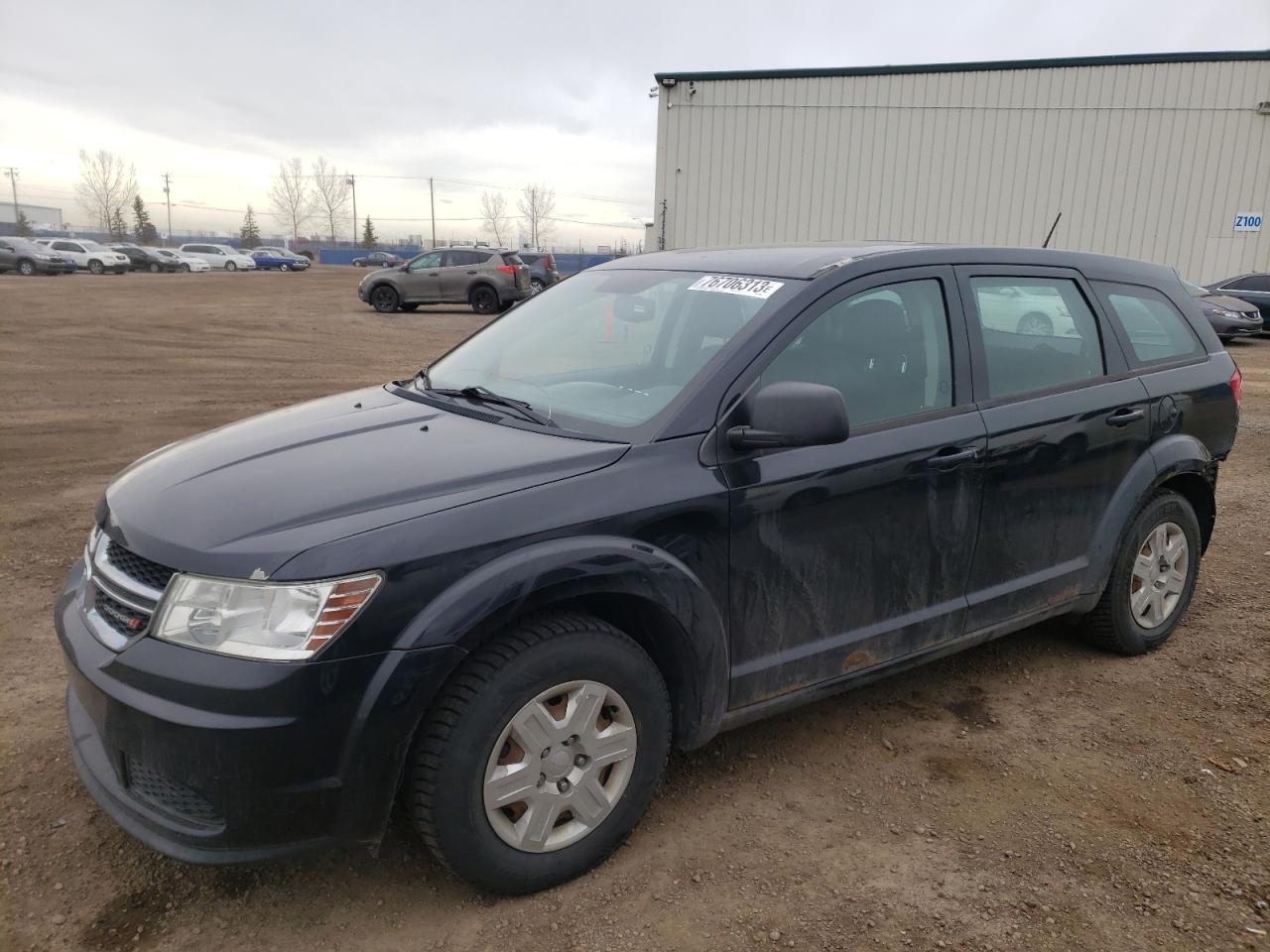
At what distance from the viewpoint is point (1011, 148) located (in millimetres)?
22156

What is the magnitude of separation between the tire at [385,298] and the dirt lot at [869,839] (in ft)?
61.2

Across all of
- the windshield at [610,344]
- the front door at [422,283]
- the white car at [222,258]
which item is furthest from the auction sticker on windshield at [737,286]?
the white car at [222,258]

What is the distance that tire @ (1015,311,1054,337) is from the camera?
3621mm

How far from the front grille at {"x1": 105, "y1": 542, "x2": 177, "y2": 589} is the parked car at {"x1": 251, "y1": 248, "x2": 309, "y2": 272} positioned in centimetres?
6315

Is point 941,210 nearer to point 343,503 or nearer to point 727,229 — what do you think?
point 727,229

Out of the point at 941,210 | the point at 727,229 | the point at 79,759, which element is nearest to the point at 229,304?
the point at 727,229

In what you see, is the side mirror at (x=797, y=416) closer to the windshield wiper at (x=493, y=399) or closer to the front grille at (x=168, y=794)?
the windshield wiper at (x=493, y=399)

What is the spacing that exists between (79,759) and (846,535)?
7.56 ft

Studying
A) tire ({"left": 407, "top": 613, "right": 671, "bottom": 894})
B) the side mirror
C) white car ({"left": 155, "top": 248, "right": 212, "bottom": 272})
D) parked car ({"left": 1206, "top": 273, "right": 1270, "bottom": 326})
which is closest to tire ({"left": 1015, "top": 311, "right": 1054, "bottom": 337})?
the side mirror

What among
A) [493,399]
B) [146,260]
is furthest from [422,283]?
[146,260]

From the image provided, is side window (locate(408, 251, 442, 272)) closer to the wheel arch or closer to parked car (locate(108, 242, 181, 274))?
the wheel arch

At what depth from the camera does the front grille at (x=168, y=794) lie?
7.27 ft

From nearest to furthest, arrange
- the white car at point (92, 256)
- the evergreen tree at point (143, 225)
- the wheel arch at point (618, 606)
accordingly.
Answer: the wheel arch at point (618, 606)
the white car at point (92, 256)
the evergreen tree at point (143, 225)

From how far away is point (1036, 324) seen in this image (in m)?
3.67
